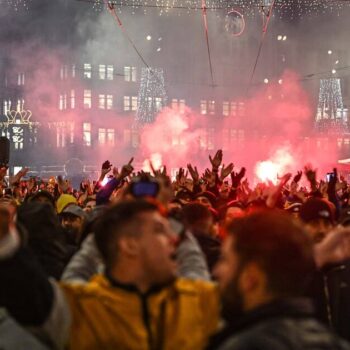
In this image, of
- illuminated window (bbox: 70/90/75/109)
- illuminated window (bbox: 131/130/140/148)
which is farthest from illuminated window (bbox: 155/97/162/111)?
illuminated window (bbox: 70/90/75/109)

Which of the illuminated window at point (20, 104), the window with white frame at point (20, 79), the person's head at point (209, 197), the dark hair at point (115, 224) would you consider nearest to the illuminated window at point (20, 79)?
the window with white frame at point (20, 79)

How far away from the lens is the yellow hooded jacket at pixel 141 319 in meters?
2.75

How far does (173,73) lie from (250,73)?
31.0 feet

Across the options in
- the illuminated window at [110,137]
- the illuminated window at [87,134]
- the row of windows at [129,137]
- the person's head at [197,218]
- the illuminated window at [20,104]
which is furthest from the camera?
the illuminated window at [20,104]

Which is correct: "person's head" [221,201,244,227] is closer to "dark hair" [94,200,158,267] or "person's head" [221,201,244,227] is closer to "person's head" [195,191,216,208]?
"person's head" [195,191,216,208]

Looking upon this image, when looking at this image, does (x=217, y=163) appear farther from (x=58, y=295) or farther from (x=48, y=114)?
(x=48, y=114)

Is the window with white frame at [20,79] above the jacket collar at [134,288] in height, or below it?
above

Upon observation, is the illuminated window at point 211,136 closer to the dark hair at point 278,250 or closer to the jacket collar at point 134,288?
the jacket collar at point 134,288

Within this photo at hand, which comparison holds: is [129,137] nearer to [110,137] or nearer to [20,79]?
[110,137]

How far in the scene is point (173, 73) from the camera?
227 feet

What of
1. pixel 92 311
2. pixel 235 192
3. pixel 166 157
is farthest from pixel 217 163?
pixel 166 157

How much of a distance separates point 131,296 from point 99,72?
66217mm

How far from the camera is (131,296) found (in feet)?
9.08

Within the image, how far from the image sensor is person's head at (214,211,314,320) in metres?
2.22
